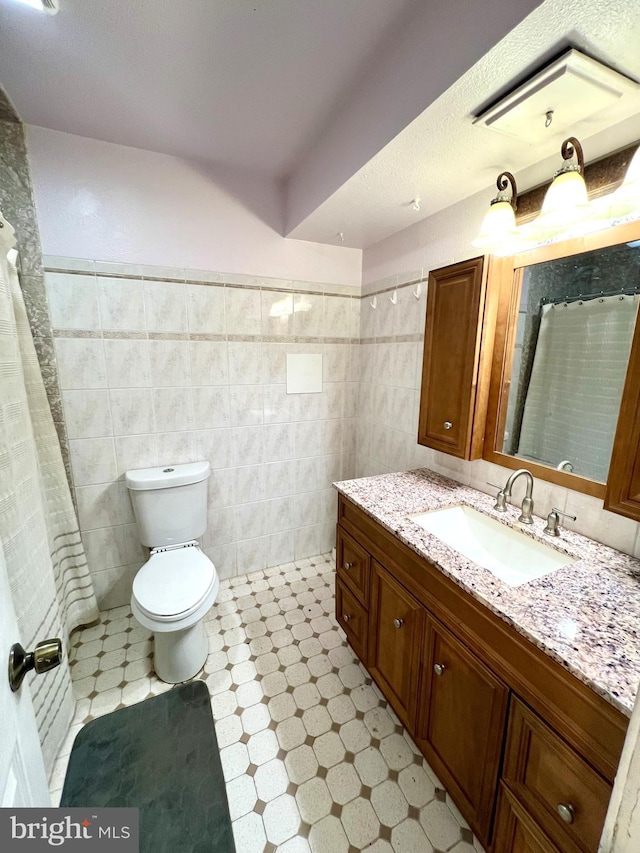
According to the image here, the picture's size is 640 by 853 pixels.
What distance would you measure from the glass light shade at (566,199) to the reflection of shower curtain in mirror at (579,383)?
0.27 metres

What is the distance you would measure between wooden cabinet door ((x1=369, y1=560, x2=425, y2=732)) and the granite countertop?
236 millimetres

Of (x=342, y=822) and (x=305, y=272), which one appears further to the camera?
(x=305, y=272)

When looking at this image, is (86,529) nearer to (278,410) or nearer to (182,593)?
(182,593)

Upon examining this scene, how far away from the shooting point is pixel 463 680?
0.98 m

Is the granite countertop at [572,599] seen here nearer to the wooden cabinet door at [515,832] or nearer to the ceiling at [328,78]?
the wooden cabinet door at [515,832]

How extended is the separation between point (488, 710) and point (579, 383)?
3.32 feet

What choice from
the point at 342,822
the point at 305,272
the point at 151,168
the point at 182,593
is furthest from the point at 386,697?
the point at 151,168

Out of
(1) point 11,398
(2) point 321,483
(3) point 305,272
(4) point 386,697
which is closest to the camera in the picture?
(1) point 11,398

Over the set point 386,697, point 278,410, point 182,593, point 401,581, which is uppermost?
point 278,410

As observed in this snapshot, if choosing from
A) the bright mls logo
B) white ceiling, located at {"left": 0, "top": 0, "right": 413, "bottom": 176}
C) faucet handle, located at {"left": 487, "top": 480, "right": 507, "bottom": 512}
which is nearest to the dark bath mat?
the bright mls logo

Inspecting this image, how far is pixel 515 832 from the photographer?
2.80 ft

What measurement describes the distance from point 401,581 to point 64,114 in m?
2.23

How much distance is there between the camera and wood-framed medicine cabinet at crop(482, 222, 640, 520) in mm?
939

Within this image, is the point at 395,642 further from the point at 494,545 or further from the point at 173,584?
the point at 173,584
